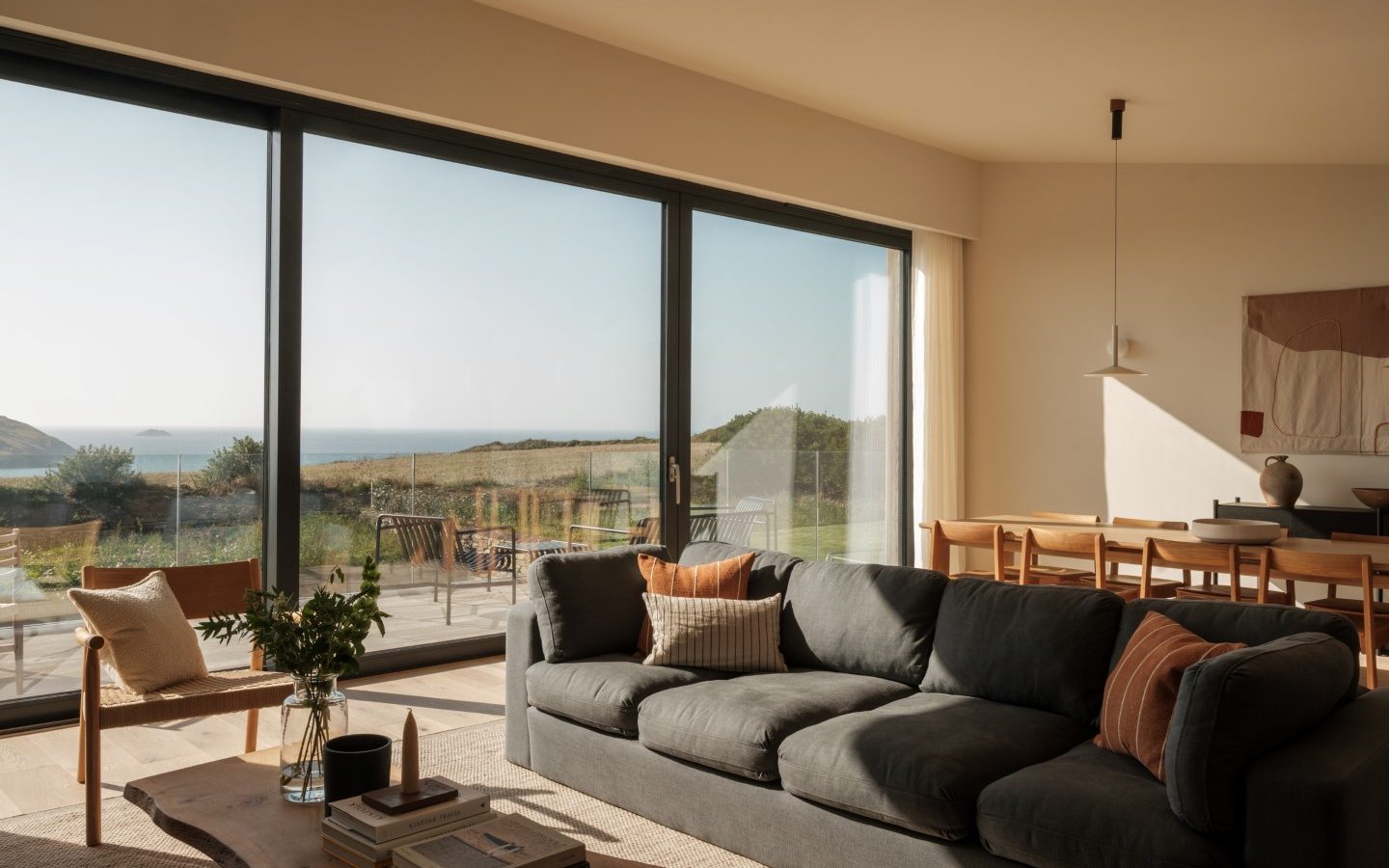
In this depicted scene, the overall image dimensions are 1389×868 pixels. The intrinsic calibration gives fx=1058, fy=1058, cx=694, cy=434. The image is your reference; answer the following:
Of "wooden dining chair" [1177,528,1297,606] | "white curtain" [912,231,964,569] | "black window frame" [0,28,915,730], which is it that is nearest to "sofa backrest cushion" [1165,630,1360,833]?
"wooden dining chair" [1177,528,1297,606]

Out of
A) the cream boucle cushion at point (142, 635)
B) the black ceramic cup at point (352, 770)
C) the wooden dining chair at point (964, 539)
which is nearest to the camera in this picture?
the black ceramic cup at point (352, 770)

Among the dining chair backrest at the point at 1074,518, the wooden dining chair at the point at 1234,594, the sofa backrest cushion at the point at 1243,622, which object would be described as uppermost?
the dining chair backrest at the point at 1074,518

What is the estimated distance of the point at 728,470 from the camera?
6.60m

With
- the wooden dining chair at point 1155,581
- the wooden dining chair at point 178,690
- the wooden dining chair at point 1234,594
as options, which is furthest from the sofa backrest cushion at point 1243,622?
the wooden dining chair at point 178,690

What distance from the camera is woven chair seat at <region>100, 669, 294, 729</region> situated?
10.1 feet

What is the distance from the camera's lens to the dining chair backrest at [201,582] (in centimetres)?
363

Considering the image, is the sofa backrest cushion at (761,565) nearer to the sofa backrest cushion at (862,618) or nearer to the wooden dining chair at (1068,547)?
the sofa backrest cushion at (862,618)

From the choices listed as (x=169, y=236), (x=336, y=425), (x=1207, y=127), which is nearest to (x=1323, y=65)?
(x=1207, y=127)

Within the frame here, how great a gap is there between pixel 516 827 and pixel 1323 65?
5.09 m

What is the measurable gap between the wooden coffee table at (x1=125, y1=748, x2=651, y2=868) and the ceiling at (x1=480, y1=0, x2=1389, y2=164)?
12.6 ft

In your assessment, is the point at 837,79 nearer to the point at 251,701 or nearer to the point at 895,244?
the point at 895,244

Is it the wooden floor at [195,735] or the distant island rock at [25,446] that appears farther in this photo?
the distant island rock at [25,446]

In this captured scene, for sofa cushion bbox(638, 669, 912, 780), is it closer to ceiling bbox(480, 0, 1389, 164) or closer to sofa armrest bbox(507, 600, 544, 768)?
sofa armrest bbox(507, 600, 544, 768)

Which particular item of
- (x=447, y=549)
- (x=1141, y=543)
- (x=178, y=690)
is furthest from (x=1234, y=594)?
(x=178, y=690)
